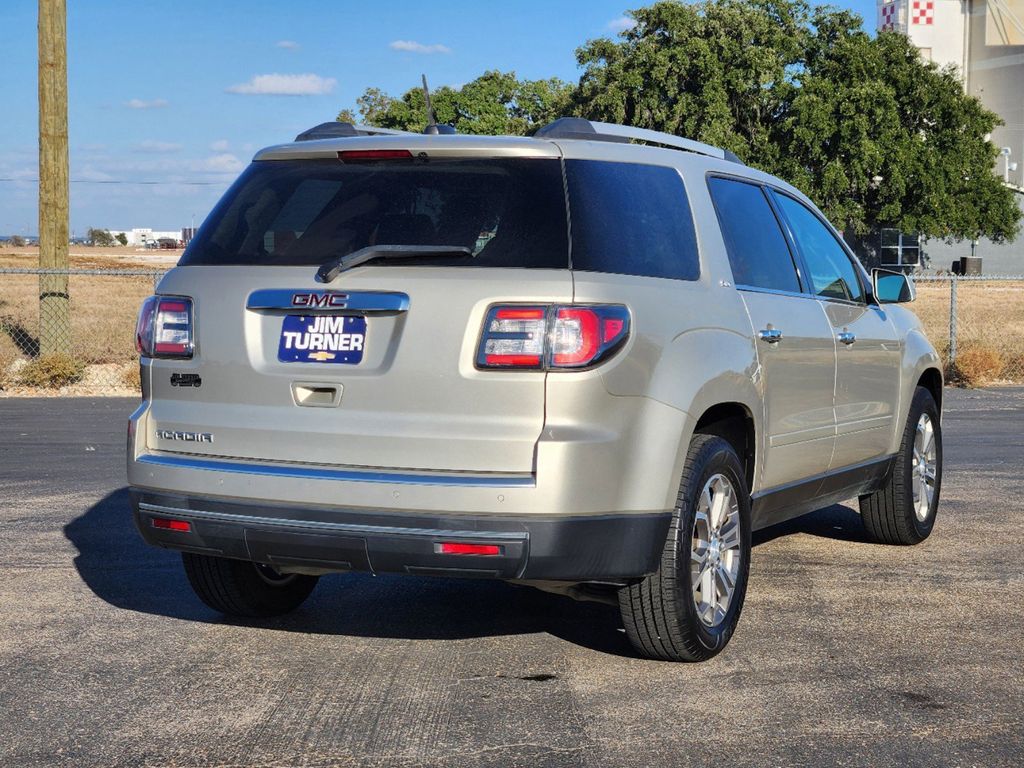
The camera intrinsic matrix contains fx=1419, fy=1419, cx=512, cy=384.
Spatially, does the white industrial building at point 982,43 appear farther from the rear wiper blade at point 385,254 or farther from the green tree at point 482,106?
the rear wiper blade at point 385,254

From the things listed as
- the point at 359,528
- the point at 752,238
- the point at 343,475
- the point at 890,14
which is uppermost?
the point at 890,14

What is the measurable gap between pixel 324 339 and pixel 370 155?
0.76 meters

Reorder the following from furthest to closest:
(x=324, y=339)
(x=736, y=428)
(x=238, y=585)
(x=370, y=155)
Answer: (x=238, y=585) → (x=736, y=428) → (x=370, y=155) → (x=324, y=339)

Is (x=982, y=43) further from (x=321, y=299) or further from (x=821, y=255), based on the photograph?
(x=321, y=299)

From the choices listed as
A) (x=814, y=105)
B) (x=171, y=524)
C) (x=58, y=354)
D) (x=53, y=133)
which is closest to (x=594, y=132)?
(x=171, y=524)

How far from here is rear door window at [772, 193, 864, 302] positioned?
21.6ft

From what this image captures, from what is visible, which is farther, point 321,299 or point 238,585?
point 238,585

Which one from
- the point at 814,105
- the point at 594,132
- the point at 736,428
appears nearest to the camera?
the point at 594,132

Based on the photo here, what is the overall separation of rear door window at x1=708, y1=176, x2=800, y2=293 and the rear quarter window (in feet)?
1.21

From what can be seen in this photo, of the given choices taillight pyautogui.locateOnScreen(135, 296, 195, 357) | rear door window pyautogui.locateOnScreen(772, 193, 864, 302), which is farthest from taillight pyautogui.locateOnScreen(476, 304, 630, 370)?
rear door window pyautogui.locateOnScreen(772, 193, 864, 302)

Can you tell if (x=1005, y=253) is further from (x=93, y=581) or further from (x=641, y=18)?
(x=93, y=581)

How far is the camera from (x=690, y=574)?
510 centimetres

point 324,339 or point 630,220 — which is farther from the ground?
point 630,220

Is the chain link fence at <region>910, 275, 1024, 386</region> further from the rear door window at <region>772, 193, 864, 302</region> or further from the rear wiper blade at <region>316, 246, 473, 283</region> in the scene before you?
the rear wiper blade at <region>316, 246, 473, 283</region>
